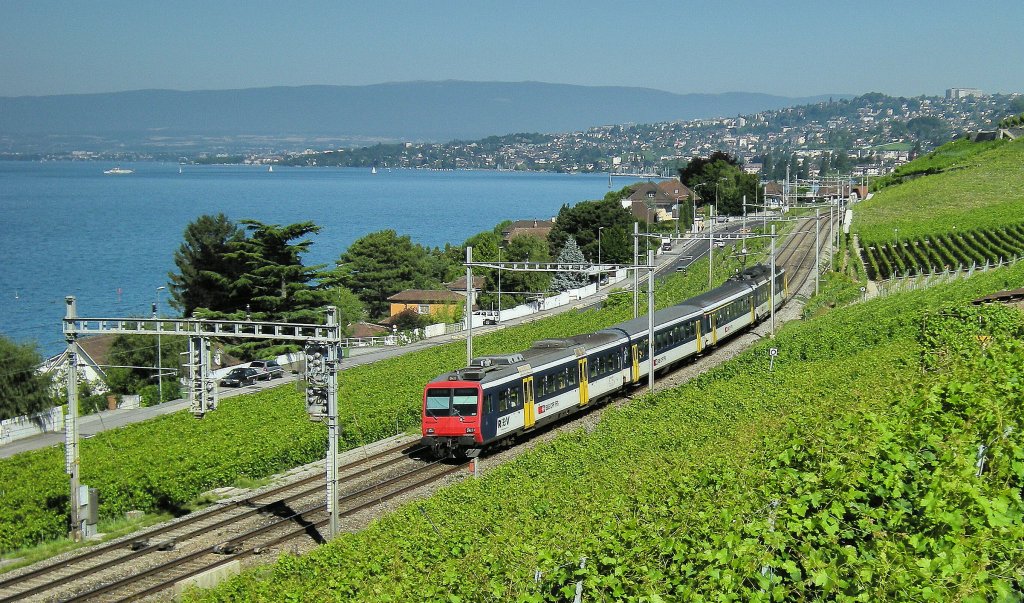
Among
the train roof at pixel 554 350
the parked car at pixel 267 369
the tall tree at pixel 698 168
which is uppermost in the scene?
the tall tree at pixel 698 168

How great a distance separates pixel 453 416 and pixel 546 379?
3.67m

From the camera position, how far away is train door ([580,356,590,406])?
2961 cm

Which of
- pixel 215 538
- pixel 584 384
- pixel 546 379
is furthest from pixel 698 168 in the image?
pixel 215 538

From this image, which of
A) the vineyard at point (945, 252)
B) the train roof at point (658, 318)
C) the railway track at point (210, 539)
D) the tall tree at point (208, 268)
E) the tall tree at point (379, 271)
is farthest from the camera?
the tall tree at point (379, 271)

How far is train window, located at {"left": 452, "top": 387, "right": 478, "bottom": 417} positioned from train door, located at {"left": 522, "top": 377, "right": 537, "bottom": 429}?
2.14m

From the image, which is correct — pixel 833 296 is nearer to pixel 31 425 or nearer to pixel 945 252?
pixel 945 252

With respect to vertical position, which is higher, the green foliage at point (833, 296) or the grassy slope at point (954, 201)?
the grassy slope at point (954, 201)

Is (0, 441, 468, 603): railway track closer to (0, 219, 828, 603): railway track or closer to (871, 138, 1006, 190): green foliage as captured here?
(0, 219, 828, 603): railway track

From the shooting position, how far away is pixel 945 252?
61031mm

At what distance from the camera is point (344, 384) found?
136ft

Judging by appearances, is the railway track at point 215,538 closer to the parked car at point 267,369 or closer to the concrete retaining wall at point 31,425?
the concrete retaining wall at point 31,425

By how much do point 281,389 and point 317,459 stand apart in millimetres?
14150

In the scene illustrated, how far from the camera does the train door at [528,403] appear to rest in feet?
87.7

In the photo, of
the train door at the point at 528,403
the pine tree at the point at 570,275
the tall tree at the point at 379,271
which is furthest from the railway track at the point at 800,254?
the tall tree at the point at 379,271
